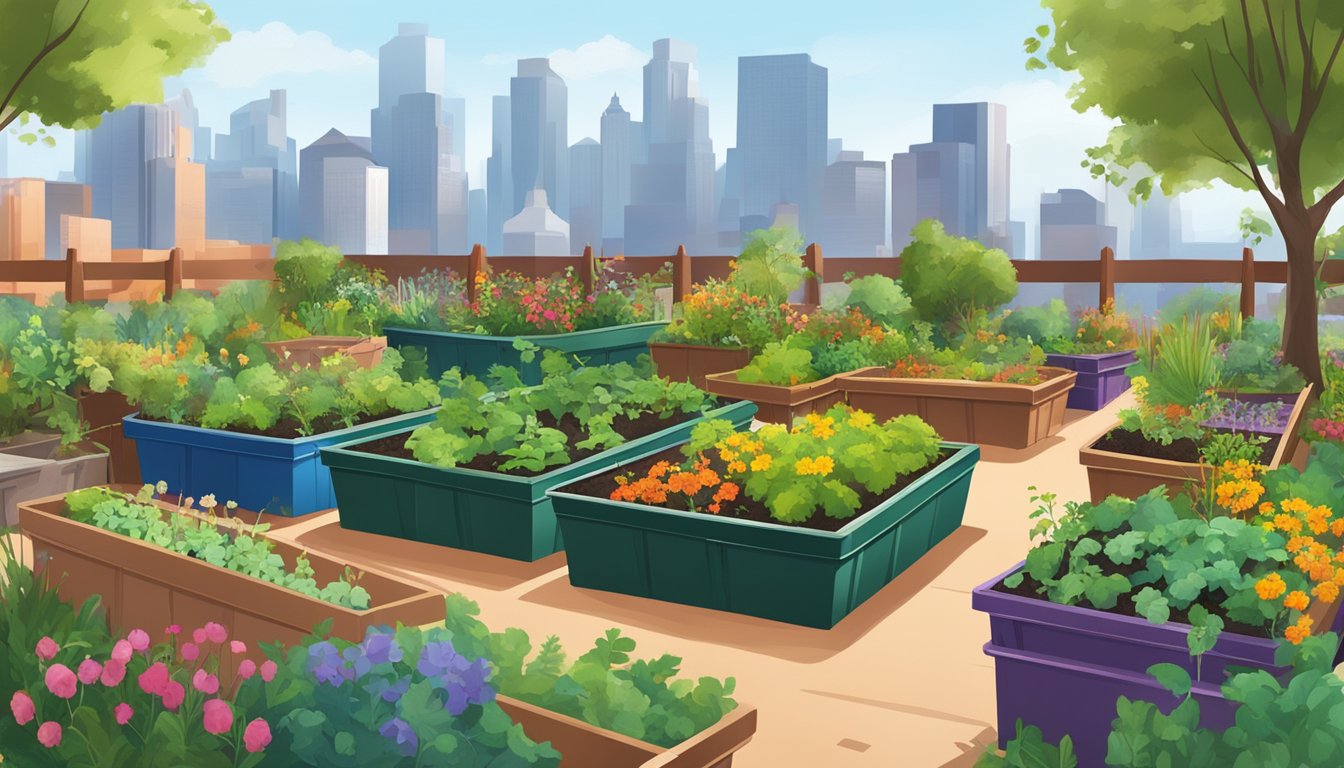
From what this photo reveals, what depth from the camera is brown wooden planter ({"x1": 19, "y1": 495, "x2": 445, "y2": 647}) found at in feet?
11.0

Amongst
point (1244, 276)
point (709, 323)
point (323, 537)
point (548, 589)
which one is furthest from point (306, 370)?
point (1244, 276)

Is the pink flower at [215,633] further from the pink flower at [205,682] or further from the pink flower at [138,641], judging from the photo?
the pink flower at [205,682]

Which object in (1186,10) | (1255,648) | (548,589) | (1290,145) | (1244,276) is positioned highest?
(1186,10)

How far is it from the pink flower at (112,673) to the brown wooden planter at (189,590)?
73 centimetres

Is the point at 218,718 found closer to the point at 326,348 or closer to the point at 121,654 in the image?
the point at 121,654

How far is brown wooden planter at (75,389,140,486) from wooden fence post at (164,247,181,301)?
5307 mm

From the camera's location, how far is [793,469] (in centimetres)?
481

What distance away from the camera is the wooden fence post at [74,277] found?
462 inches

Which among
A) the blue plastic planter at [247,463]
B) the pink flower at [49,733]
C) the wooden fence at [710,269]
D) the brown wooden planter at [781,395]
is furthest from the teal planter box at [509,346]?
the pink flower at [49,733]

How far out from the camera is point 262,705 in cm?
239

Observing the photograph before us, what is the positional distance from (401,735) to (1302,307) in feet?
27.3

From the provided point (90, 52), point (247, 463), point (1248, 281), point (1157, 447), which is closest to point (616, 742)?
point (247, 463)

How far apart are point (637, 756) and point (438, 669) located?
45 centimetres

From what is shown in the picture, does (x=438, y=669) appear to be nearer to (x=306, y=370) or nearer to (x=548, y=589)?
(x=548, y=589)
